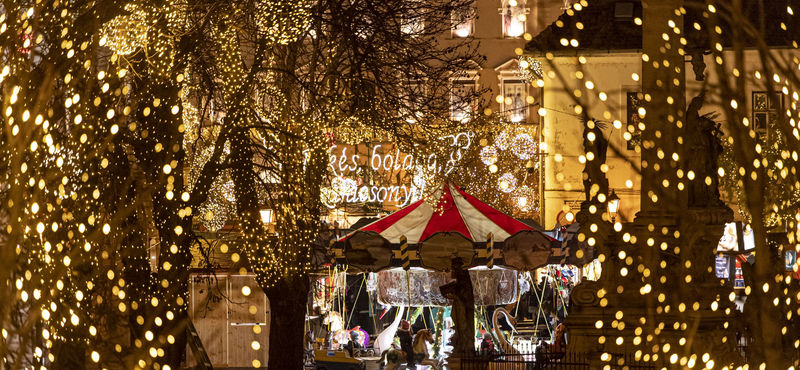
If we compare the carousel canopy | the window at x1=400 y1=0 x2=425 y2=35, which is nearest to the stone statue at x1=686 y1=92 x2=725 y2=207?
the window at x1=400 y1=0 x2=425 y2=35

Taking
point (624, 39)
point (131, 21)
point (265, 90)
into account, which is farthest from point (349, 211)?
point (131, 21)

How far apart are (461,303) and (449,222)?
194cm

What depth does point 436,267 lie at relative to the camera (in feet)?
46.3

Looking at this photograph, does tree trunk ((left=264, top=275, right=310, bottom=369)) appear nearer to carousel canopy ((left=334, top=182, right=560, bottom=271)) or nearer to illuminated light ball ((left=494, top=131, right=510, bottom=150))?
carousel canopy ((left=334, top=182, right=560, bottom=271))

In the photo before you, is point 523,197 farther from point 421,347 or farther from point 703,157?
point 703,157

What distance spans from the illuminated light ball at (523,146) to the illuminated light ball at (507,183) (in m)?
1.16

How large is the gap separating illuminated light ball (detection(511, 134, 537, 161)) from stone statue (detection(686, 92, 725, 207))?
2052cm

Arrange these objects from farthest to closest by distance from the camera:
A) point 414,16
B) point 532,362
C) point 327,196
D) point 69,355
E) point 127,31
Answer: point 327,196 → point 414,16 → point 532,362 → point 127,31 → point 69,355

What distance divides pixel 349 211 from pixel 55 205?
99.9 feet

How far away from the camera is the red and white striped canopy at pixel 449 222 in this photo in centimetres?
1473

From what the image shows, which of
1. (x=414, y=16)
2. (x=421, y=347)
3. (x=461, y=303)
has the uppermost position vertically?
(x=414, y=16)

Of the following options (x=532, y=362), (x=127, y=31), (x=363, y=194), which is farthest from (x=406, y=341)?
(x=127, y=31)

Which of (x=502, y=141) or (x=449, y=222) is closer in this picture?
(x=449, y=222)

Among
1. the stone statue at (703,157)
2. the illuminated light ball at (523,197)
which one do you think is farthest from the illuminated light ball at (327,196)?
the illuminated light ball at (523,197)
